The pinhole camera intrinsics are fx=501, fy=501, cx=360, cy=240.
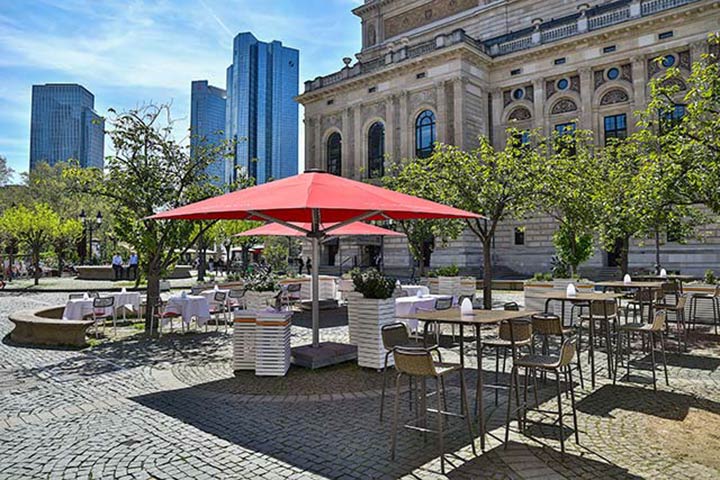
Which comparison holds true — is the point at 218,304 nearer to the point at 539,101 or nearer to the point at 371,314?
the point at 371,314

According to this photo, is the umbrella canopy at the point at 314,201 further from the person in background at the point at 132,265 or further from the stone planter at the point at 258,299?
the person in background at the point at 132,265

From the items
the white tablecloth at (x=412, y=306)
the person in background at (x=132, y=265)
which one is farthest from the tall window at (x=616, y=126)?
the person in background at (x=132, y=265)

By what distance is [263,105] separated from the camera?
120 metres

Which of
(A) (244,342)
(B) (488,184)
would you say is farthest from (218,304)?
(B) (488,184)

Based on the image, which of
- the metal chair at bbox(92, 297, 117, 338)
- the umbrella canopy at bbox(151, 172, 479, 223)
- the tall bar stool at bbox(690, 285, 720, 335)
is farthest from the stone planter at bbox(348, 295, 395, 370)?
the tall bar stool at bbox(690, 285, 720, 335)

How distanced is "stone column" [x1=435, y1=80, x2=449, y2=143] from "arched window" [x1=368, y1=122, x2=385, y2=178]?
19.7ft

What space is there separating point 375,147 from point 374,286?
34.2 m

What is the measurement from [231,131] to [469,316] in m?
119

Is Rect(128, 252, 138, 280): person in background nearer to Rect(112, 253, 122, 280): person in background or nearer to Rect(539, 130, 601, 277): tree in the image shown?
Rect(112, 253, 122, 280): person in background

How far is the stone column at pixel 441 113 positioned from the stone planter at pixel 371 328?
28782 millimetres

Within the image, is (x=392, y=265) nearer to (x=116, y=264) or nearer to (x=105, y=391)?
(x=116, y=264)

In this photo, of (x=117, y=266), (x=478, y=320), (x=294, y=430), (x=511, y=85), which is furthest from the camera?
(x=511, y=85)

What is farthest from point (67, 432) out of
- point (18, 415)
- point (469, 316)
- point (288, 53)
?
point (288, 53)

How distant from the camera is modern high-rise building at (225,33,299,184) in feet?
389
